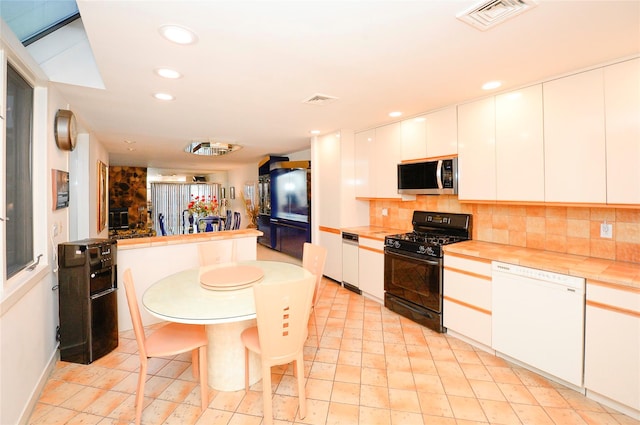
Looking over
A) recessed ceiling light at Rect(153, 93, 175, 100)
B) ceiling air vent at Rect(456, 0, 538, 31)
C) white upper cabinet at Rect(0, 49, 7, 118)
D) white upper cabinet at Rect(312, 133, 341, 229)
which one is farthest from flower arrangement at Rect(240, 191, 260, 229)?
ceiling air vent at Rect(456, 0, 538, 31)

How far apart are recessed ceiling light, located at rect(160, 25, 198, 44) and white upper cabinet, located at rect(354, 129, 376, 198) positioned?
9.00 ft

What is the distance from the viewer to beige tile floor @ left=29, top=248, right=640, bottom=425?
1.82 meters

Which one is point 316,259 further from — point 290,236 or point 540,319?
point 290,236

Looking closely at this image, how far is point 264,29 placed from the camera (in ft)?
5.29

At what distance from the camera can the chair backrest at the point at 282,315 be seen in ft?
5.31

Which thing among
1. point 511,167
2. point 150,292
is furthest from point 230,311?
point 511,167

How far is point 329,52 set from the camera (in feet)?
6.15

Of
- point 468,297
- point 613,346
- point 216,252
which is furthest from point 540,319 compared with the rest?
point 216,252

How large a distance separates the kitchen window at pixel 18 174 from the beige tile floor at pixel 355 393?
99cm

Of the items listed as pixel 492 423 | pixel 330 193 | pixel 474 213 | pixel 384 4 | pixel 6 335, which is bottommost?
pixel 492 423

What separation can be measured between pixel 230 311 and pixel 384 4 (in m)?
1.79

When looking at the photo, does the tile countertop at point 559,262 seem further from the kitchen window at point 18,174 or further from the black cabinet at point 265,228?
the black cabinet at point 265,228

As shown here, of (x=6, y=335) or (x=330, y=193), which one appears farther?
(x=330, y=193)

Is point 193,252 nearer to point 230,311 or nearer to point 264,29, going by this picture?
point 230,311
